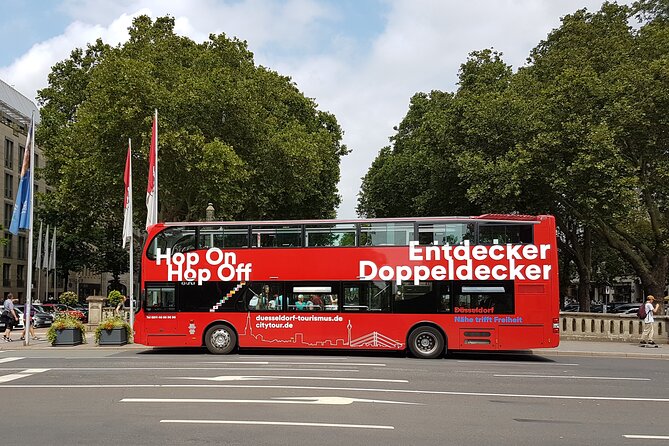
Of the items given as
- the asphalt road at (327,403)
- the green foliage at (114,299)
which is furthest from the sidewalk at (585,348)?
the green foliage at (114,299)

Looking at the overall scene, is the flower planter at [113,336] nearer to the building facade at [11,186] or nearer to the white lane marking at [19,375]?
the white lane marking at [19,375]

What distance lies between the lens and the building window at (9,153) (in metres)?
65.9

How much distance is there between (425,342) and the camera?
1880 cm

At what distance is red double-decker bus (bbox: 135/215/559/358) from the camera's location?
18328 millimetres

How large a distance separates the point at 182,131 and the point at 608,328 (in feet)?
67.1

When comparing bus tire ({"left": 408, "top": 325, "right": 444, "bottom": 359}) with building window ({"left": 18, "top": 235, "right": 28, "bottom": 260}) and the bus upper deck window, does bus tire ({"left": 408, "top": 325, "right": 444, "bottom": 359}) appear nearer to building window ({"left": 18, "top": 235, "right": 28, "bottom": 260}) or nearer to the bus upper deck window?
the bus upper deck window

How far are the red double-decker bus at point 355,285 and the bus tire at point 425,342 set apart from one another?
0.03 m

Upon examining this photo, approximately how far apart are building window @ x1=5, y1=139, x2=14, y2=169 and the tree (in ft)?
87.7

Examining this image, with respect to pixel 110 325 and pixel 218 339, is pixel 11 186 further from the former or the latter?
pixel 218 339

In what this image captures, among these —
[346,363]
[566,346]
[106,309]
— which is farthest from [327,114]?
[346,363]

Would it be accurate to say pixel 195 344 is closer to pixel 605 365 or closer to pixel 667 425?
pixel 605 365

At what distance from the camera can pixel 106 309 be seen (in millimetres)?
31188

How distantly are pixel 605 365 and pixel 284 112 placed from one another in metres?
27.6

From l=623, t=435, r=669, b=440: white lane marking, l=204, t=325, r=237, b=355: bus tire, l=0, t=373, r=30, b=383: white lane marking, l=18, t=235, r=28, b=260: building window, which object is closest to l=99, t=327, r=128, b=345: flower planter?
l=204, t=325, r=237, b=355: bus tire
